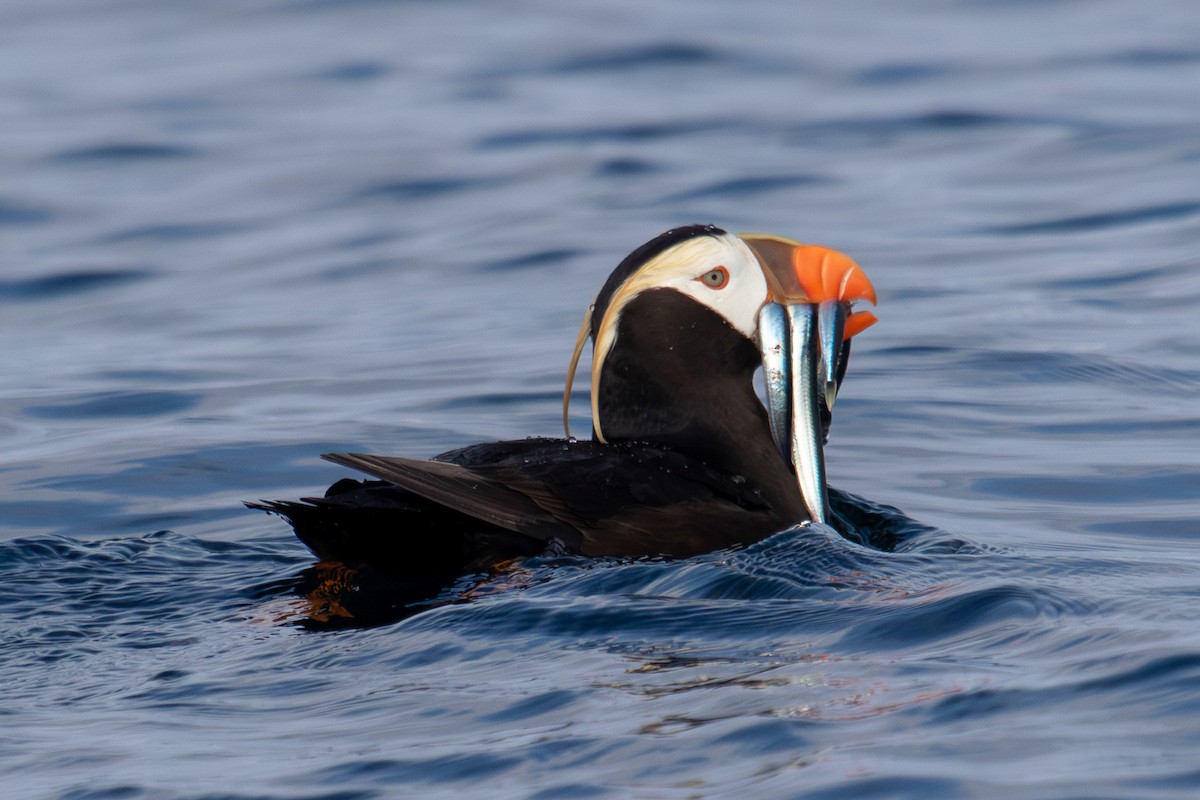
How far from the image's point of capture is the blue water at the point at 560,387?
11.2 feet

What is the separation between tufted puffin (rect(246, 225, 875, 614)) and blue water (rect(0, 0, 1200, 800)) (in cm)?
18

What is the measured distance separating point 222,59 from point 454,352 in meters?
10.9

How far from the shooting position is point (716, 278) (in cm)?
498

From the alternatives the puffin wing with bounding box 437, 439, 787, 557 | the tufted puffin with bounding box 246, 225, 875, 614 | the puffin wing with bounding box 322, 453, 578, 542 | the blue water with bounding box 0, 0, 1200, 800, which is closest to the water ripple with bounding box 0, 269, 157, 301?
the blue water with bounding box 0, 0, 1200, 800

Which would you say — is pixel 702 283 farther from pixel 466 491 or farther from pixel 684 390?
pixel 466 491

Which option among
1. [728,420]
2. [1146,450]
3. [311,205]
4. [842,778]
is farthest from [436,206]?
[842,778]

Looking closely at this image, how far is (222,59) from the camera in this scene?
1848 cm

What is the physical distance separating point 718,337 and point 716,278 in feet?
0.56

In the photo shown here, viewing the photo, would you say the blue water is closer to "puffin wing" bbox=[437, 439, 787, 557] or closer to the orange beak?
"puffin wing" bbox=[437, 439, 787, 557]

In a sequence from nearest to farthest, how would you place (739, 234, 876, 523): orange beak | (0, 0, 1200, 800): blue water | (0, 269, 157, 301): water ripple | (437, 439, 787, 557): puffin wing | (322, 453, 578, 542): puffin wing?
(0, 0, 1200, 800): blue water
(322, 453, 578, 542): puffin wing
(437, 439, 787, 557): puffin wing
(739, 234, 876, 523): orange beak
(0, 269, 157, 301): water ripple

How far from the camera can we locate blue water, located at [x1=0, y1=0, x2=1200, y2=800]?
3404mm

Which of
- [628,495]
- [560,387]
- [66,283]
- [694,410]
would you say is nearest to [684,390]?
[694,410]

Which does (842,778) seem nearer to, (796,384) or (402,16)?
(796,384)

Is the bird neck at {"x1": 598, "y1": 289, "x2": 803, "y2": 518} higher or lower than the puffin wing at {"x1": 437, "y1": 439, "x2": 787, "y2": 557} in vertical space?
higher
